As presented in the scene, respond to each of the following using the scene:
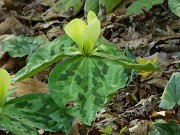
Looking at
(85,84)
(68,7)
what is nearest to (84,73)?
(85,84)

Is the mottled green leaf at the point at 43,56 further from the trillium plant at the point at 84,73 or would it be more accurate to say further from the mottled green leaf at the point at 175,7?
the mottled green leaf at the point at 175,7

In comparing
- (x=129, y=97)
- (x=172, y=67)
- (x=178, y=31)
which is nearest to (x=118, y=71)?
(x=129, y=97)

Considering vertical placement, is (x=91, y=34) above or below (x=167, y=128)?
above

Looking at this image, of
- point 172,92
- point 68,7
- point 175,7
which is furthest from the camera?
point 68,7

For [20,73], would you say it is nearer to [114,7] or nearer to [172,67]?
[172,67]

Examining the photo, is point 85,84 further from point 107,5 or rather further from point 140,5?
point 107,5

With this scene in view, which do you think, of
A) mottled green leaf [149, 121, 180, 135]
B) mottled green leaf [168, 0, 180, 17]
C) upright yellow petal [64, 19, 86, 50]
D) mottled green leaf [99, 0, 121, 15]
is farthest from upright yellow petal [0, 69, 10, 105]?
mottled green leaf [99, 0, 121, 15]
